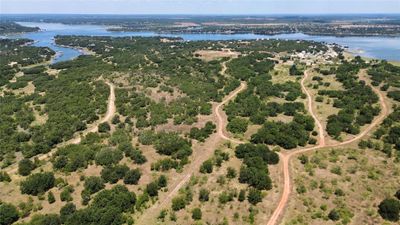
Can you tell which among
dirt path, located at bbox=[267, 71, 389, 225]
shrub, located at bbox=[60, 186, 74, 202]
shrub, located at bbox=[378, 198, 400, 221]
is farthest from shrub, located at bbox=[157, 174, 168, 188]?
shrub, located at bbox=[378, 198, 400, 221]

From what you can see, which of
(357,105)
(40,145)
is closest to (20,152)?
(40,145)

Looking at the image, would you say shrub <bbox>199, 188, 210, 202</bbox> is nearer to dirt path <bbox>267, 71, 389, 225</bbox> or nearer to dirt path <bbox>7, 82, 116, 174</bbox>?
dirt path <bbox>267, 71, 389, 225</bbox>

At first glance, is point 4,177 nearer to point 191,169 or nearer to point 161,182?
point 161,182

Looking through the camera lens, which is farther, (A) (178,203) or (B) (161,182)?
(B) (161,182)

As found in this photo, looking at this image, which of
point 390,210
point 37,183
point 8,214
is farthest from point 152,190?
point 390,210

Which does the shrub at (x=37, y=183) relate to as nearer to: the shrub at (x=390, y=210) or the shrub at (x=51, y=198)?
the shrub at (x=51, y=198)

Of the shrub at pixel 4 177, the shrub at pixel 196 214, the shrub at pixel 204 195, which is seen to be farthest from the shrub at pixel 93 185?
the shrub at pixel 196 214

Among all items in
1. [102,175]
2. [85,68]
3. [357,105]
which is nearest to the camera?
[102,175]

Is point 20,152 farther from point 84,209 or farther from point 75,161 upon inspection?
point 84,209
